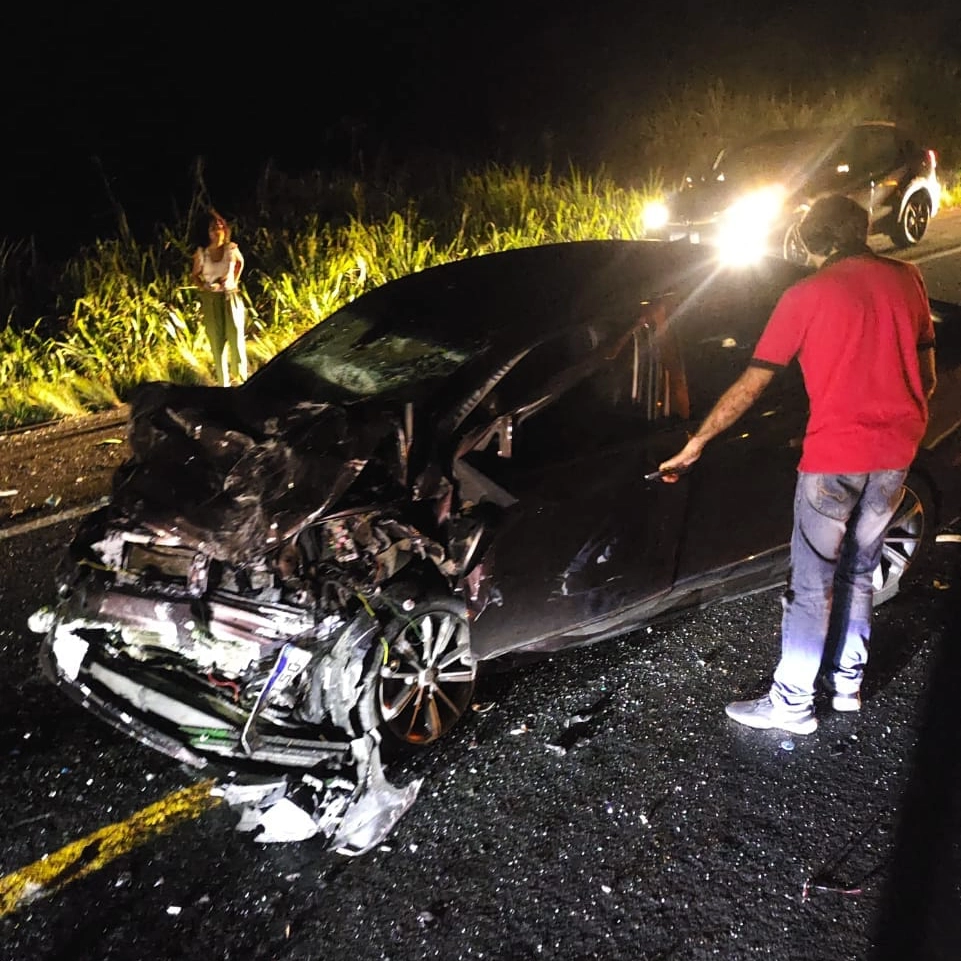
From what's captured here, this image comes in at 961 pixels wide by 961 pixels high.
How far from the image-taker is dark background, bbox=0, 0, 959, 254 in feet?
54.1

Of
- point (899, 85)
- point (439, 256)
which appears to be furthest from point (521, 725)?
point (899, 85)

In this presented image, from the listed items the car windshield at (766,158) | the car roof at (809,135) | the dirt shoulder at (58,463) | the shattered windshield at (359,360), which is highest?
the car roof at (809,135)

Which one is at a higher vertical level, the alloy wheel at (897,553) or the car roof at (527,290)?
the car roof at (527,290)

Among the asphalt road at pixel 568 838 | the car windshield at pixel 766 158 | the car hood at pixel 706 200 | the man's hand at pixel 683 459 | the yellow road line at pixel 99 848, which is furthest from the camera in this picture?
the car windshield at pixel 766 158

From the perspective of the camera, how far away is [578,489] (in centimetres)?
321

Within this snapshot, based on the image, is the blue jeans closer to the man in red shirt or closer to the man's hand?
the man in red shirt

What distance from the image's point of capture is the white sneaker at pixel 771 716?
10.8 ft

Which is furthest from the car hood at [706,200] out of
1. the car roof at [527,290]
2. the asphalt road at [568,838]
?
the asphalt road at [568,838]

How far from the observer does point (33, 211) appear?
14.5m

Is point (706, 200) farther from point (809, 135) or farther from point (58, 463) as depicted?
point (58, 463)

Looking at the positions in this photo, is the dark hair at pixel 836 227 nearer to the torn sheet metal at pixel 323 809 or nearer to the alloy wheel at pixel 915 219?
the torn sheet metal at pixel 323 809

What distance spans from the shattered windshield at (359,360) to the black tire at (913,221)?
392 inches

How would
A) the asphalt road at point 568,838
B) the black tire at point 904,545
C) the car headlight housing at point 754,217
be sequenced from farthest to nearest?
the car headlight housing at point 754,217 → the black tire at point 904,545 → the asphalt road at point 568,838

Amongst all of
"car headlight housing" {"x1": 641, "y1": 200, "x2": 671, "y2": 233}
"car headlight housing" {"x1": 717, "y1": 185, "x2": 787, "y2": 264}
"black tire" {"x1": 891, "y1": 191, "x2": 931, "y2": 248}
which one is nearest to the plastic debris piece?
"car headlight housing" {"x1": 717, "y1": 185, "x2": 787, "y2": 264}
